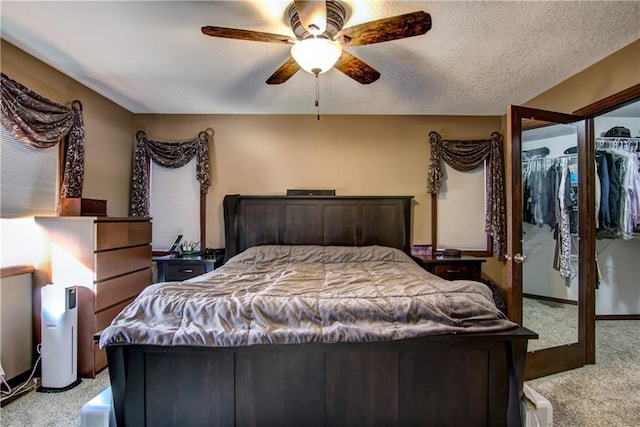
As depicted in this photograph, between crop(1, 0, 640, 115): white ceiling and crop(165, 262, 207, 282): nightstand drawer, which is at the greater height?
crop(1, 0, 640, 115): white ceiling

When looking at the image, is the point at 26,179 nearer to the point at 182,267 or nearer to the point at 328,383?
the point at 182,267

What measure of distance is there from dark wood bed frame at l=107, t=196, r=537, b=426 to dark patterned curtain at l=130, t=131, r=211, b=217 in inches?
109

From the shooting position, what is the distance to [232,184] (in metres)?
4.02

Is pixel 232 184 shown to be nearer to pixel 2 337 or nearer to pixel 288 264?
pixel 288 264

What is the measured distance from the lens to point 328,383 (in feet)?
5.07

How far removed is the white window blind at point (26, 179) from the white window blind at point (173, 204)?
124 cm

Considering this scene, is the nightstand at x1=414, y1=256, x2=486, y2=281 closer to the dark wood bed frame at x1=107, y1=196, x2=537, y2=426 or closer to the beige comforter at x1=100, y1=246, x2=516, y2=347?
the beige comforter at x1=100, y1=246, x2=516, y2=347

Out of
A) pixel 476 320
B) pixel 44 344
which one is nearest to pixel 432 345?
pixel 476 320

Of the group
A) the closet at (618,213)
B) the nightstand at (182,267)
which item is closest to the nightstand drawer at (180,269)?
the nightstand at (182,267)

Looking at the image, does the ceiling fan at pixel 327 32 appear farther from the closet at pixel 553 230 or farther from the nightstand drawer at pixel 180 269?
the nightstand drawer at pixel 180 269

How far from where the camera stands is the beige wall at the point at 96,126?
2.49m

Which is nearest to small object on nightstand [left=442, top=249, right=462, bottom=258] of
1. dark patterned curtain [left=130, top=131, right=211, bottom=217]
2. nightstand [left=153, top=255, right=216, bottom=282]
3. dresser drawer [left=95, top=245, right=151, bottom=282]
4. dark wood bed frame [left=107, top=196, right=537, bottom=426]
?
dark wood bed frame [left=107, top=196, right=537, bottom=426]

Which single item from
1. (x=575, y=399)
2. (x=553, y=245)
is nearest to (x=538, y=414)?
(x=575, y=399)

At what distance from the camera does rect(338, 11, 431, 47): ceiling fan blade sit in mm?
1666
